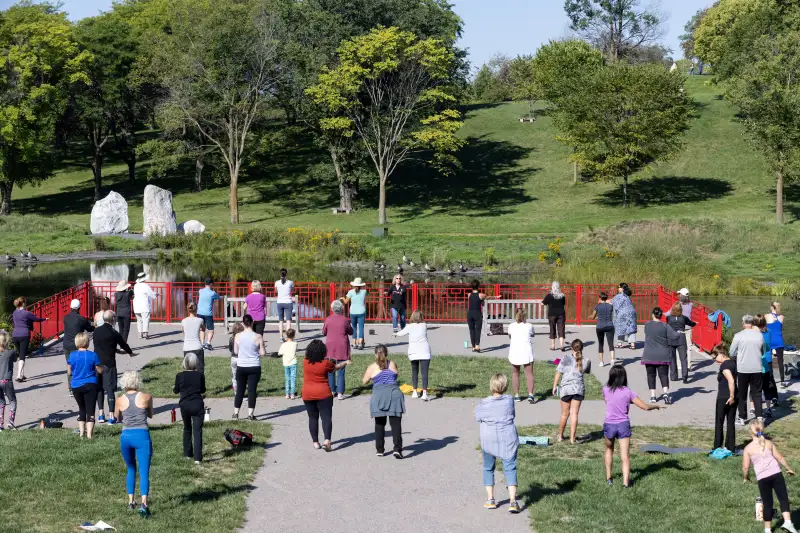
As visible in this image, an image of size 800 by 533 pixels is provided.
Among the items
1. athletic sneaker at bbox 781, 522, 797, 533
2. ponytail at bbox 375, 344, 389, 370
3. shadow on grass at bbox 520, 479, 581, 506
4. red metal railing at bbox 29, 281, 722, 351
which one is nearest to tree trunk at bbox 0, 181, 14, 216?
red metal railing at bbox 29, 281, 722, 351

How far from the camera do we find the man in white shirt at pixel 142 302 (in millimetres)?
24438

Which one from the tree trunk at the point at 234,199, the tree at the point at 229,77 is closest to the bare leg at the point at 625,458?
the tree at the point at 229,77

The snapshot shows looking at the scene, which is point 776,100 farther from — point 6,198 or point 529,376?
point 6,198

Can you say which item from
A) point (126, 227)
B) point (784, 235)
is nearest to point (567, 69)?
point (784, 235)

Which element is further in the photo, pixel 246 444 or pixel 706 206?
pixel 706 206

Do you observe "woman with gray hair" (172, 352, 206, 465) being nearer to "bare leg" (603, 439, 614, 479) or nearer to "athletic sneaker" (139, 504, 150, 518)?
"athletic sneaker" (139, 504, 150, 518)

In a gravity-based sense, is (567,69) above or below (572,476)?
above

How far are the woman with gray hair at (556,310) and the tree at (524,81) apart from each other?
73274mm

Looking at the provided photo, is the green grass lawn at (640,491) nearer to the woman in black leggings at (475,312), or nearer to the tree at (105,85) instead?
the woman in black leggings at (475,312)

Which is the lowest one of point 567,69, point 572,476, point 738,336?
point 572,476

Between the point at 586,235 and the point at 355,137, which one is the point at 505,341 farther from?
the point at 355,137

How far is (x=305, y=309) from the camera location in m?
29.3

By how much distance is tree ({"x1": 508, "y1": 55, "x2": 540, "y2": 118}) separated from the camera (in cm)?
9912

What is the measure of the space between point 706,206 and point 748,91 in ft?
50.7
